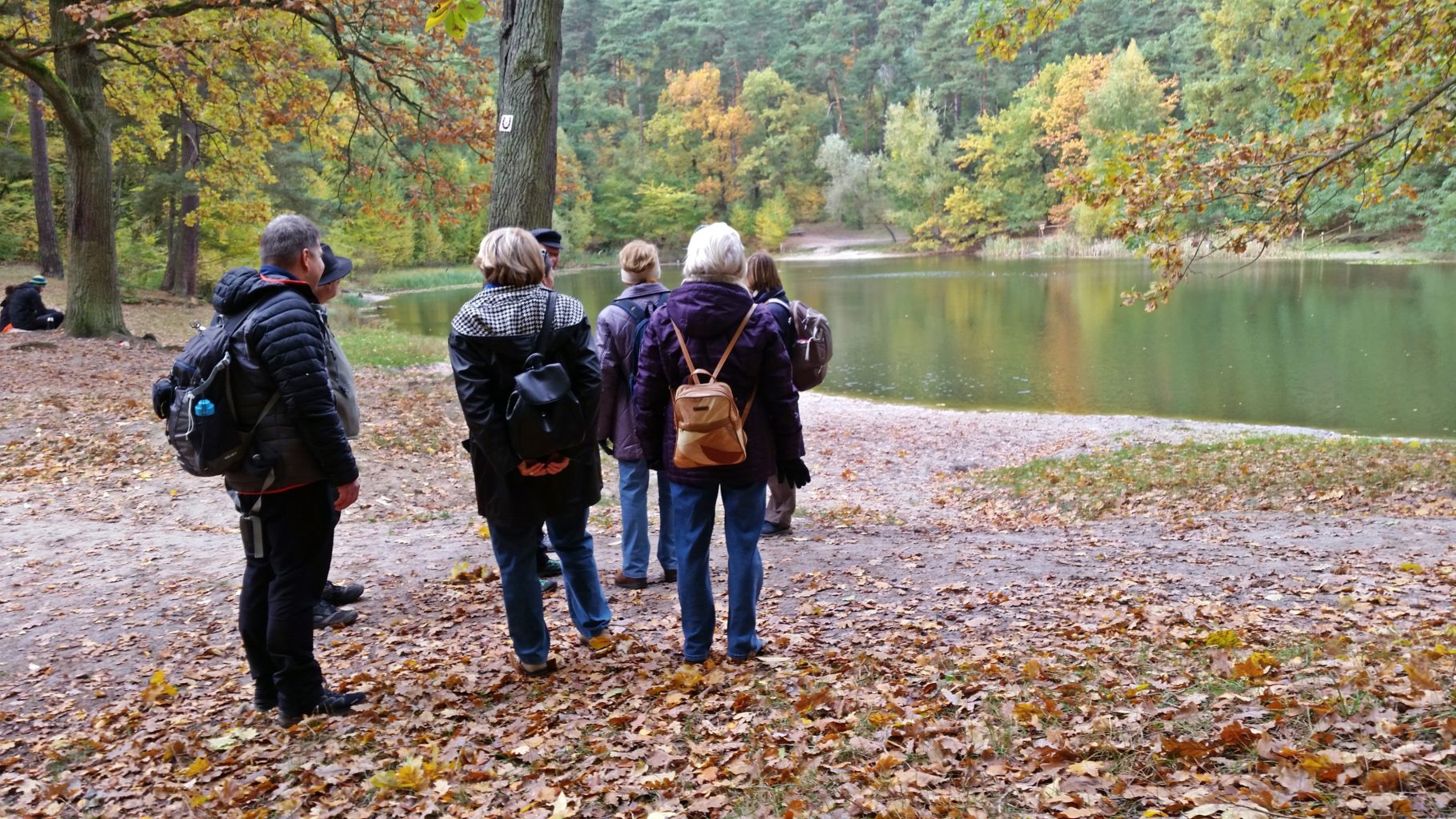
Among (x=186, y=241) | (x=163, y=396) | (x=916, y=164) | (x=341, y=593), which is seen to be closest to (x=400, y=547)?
(x=341, y=593)

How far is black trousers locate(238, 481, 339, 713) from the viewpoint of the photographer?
11.4ft

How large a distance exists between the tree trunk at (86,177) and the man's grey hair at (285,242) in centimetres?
1145

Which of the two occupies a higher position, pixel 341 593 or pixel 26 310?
pixel 26 310

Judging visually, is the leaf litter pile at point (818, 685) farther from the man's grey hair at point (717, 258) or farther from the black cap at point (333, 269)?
the black cap at point (333, 269)

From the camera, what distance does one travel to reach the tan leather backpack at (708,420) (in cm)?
347

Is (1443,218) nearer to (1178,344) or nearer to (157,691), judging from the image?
(1178,344)

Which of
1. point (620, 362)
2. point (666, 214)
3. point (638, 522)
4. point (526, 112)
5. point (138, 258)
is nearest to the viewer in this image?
point (620, 362)

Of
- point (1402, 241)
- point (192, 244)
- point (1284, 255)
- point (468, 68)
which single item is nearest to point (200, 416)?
point (468, 68)

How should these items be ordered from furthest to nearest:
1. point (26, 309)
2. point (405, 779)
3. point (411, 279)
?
point (411, 279) < point (26, 309) < point (405, 779)

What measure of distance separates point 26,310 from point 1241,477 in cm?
1619

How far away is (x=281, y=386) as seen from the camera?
11.0 ft

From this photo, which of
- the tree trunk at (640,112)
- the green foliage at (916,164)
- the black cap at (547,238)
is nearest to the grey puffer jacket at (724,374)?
the black cap at (547,238)

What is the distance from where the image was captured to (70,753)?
11.6ft

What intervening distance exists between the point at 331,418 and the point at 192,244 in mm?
25253
